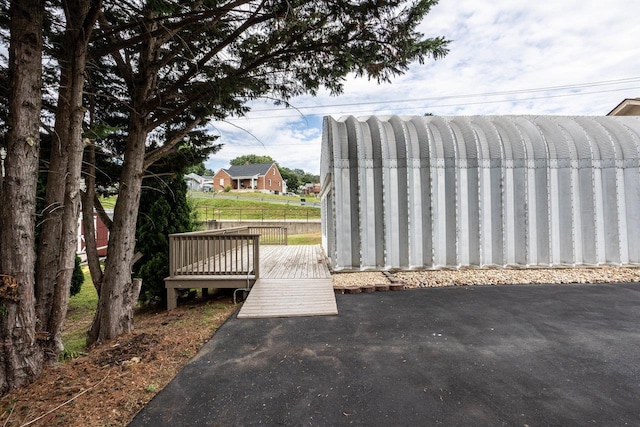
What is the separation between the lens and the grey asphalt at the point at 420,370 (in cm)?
225

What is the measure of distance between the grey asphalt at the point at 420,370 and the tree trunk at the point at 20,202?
1.54 metres

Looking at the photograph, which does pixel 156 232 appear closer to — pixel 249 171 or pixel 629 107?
pixel 629 107

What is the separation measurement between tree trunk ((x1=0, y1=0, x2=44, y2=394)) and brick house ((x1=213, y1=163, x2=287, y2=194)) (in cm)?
4687

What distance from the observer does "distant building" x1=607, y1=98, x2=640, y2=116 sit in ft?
39.9

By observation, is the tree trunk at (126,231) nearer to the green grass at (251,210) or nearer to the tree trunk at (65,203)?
the tree trunk at (65,203)

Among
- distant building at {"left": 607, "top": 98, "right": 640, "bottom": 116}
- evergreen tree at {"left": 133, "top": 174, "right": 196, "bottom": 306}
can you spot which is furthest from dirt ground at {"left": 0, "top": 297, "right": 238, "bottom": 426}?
distant building at {"left": 607, "top": 98, "right": 640, "bottom": 116}

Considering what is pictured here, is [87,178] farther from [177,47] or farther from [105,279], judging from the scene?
[177,47]

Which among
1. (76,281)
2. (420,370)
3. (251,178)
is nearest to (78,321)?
(76,281)

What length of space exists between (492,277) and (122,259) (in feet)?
25.2

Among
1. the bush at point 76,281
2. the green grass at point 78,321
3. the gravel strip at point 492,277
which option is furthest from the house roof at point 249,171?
the gravel strip at point 492,277

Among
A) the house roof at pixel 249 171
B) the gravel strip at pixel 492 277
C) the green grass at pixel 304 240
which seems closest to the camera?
the gravel strip at pixel 492 277

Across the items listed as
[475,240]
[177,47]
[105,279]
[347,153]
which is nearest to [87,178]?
[105,279]

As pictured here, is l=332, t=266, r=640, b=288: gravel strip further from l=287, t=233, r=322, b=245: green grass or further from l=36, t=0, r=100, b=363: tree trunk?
l=287, t=233, r=322, b=245: green grass

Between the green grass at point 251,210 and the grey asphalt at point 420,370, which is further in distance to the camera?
the green grass at point 251,210
